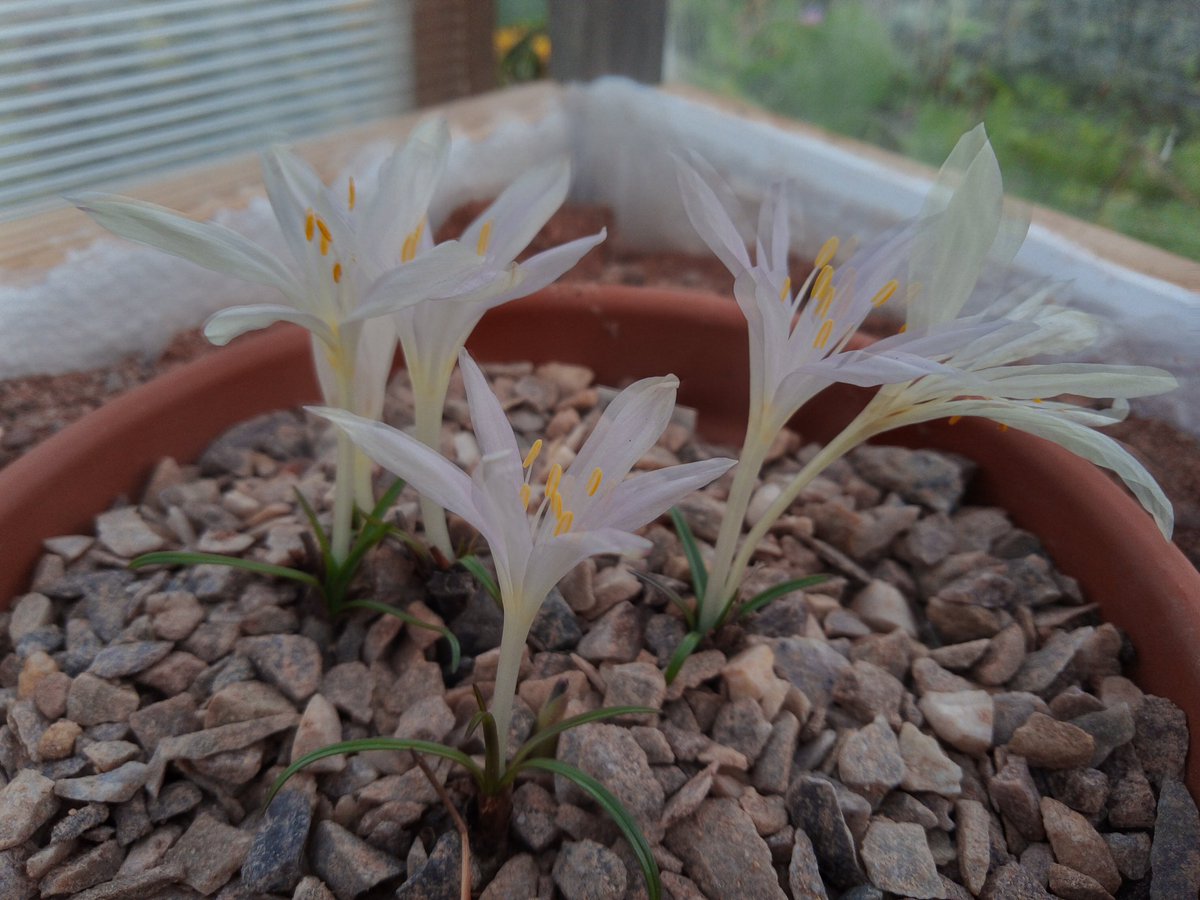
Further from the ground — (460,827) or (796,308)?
(796,308)

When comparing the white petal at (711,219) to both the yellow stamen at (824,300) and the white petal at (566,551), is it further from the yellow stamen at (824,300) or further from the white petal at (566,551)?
the white petal at (566,551)

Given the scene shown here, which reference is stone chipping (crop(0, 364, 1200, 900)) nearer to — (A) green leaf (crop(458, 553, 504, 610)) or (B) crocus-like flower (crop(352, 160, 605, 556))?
(A) green leaf (crop(458, 553, 504, 610))

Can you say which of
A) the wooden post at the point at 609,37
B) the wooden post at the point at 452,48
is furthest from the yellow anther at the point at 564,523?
the wooden post at the point at 452,48

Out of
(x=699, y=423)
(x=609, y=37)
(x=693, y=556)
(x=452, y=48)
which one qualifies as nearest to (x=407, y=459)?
(x=693, y=556)

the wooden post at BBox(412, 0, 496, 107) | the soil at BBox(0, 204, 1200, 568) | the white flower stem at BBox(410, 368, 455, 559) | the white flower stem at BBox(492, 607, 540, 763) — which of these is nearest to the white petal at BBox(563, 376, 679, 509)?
the white flower stem at BBox(492, 607, 540, 763)

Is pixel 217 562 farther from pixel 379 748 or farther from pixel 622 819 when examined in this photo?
pixel 622 819

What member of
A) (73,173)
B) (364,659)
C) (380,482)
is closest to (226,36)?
(73,173)

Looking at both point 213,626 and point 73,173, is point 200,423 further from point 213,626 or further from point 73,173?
point 73,173
